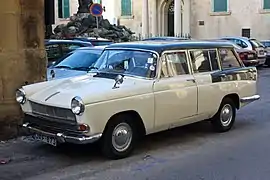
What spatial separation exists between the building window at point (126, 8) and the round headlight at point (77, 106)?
34.1m

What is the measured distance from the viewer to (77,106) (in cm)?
679

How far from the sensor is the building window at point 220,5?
1417 inches

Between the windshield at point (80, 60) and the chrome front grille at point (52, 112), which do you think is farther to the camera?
the windshield at point (80, 60)

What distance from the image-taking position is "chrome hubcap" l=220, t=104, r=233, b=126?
30.5 feet

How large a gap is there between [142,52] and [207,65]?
1.46 m

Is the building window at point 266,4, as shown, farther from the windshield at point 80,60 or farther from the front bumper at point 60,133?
the front bumper at point 60,133

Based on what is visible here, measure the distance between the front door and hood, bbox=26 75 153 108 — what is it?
11.4 inches

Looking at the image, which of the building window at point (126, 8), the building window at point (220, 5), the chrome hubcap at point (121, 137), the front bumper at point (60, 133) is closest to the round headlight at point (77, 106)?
the front bumper at point (60, 133)

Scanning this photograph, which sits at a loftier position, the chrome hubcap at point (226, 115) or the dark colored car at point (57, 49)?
the dark colored car at point (57, 49)

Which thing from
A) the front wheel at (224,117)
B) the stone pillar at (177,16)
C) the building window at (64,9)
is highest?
the building window at (64,9)

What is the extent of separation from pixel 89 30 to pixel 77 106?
65.4 feet

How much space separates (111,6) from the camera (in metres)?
41.8

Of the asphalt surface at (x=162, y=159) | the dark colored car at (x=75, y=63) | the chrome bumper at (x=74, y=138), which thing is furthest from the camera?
the dark colored car at (x=75, y=63)

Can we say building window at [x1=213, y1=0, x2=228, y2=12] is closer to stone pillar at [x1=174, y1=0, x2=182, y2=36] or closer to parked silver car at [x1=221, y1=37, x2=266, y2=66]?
stone pillar at [x1=174, y1=0, x2=182, y2=36]
